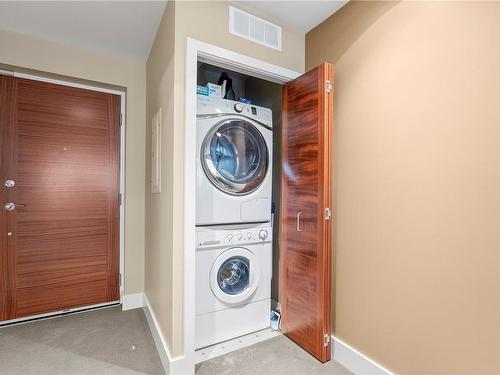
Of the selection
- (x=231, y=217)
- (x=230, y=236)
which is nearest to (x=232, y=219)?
(x=231, y=217)

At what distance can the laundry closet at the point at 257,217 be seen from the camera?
5.73ft

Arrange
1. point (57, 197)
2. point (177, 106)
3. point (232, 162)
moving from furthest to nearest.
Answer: point (57, 197) < point (232, 162) < point (177, 106)

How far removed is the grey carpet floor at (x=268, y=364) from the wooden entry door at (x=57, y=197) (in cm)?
143

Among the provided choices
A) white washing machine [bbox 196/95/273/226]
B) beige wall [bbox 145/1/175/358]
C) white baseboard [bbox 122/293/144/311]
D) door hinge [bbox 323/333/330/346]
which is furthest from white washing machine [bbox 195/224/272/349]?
white baseboard [bbox 122/293/144/311]

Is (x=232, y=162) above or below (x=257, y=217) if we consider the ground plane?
above

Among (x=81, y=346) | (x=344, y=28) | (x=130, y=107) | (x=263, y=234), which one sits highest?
(x=344, y=28)

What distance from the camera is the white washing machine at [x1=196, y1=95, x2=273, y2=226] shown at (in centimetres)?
186

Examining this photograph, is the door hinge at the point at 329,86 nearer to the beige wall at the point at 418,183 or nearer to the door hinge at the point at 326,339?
the beige wall at the point at 418,183

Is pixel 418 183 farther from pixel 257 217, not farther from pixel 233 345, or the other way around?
pixel 233 345

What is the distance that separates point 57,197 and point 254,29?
7.23ft

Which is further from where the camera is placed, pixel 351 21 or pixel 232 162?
pixel 232 162

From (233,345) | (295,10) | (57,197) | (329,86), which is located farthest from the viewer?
(57,197)

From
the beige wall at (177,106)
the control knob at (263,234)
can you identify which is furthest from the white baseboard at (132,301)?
the control knob at (263,234)

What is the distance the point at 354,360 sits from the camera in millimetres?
1658
